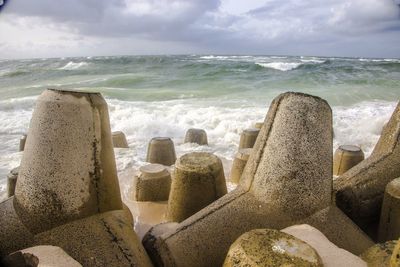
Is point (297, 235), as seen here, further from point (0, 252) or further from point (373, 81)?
point (373, 81)

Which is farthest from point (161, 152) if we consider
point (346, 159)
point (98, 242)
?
point (98, 242)

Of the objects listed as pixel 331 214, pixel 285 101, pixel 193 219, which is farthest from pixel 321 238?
pixel 285 101

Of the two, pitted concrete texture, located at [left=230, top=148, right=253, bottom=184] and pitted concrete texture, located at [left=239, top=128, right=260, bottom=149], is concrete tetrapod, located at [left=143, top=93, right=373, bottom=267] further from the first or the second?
pitted concrete texture, located at [left=239, top=128, right=260, bottom=149]

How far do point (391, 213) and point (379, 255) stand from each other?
759 mm

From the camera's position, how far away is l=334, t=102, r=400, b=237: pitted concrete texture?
2.18 m

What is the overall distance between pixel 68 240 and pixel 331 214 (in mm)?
1422

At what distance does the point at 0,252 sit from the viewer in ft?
5.08

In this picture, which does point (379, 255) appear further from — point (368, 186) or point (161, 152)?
point (161, 152)

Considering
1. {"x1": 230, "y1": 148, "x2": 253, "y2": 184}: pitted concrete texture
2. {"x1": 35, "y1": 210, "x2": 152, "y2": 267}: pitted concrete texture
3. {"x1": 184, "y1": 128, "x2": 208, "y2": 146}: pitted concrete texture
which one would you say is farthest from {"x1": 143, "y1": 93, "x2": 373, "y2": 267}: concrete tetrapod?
{"x1": 184, "y1": 128, "x2": 208, "y2": 146}: pitted concrete texture

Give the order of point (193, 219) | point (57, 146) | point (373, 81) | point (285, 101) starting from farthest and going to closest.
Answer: point (373, 81), point (285, 101), point (193, 219), point (57, 146)

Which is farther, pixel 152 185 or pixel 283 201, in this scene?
pixel 152 185

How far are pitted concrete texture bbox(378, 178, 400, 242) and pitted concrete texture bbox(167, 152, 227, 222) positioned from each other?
114cm

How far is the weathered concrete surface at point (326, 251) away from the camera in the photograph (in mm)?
1338

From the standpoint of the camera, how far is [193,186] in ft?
8.23
